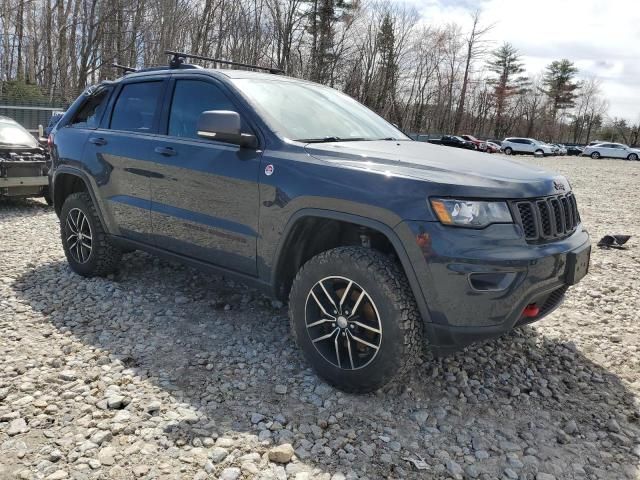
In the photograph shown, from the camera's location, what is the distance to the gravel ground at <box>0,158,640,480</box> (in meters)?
2.49

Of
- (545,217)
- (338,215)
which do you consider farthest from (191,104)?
(545,217)

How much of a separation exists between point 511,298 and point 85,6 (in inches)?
1445

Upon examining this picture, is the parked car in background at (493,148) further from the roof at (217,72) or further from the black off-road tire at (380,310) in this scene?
the black off-road tire at (380,310)

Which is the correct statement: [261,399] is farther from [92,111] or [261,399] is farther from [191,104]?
[92,111]

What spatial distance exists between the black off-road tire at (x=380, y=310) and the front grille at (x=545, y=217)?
676mm

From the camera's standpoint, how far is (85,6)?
3256 centimetres

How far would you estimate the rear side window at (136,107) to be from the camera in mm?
4191

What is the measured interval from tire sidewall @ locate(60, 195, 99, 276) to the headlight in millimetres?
3242

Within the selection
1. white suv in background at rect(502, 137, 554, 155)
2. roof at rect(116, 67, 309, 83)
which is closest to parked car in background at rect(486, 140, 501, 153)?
white suv in background at rect(502, 137, 554, 155)

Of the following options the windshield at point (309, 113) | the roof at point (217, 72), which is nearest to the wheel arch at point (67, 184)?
the roof at point (217, 72)

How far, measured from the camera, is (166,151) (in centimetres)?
387

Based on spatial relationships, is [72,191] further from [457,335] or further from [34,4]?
[34,4]

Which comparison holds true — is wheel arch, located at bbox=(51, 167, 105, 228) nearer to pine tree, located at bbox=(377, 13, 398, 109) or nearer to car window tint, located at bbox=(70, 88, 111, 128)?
car window tint, located at bbox=(70, 88, 111, 128)

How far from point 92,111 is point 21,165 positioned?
4.32 metres
